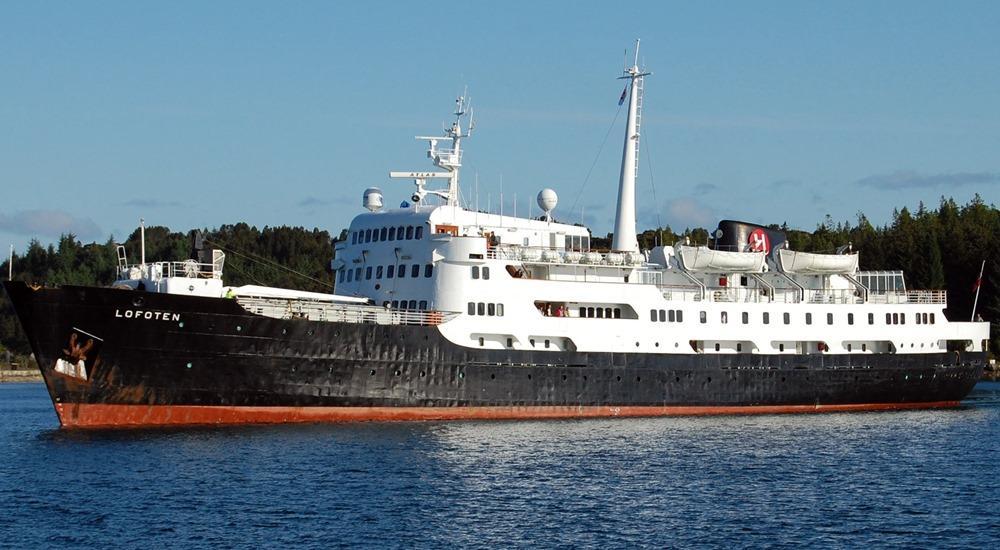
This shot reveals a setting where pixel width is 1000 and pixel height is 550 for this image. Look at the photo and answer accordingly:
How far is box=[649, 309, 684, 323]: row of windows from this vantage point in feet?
149

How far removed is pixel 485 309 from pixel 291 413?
7.75 metres

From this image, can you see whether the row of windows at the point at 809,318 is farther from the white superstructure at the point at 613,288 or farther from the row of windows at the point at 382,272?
the row of windows at the point at 382,272

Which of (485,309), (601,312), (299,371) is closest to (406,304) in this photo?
(485,309)

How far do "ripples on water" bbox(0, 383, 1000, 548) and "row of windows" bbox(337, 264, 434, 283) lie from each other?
603 centimetres

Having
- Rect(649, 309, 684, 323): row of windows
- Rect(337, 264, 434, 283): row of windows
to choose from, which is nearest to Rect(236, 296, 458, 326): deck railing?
Rect(337, 264, 434, 283): row of windows

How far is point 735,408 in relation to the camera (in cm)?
4631

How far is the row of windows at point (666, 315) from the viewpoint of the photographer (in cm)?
4547

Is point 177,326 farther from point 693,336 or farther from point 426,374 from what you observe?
point 693,336

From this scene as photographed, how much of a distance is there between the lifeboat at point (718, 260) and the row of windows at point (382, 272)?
34.3ft

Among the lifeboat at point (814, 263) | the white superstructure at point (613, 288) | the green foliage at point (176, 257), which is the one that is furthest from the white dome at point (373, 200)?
the green foliage at point (176, 257)

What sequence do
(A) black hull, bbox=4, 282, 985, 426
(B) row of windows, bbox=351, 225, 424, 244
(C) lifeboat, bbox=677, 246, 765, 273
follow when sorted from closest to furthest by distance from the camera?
1. (A) black hull, bbox=4, 282, 985, 426
2. (B) row of windows, bbox=351, 225, 424, 244
3. (C) lifeboat, bbox=677, 246, 765, 273

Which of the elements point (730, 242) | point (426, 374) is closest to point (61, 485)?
point (426, 374)

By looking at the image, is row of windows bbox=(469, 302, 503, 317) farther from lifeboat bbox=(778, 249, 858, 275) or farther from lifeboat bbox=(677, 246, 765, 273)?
lifeboat bbox=(778, 249, 858, 275)

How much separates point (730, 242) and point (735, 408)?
713cm
